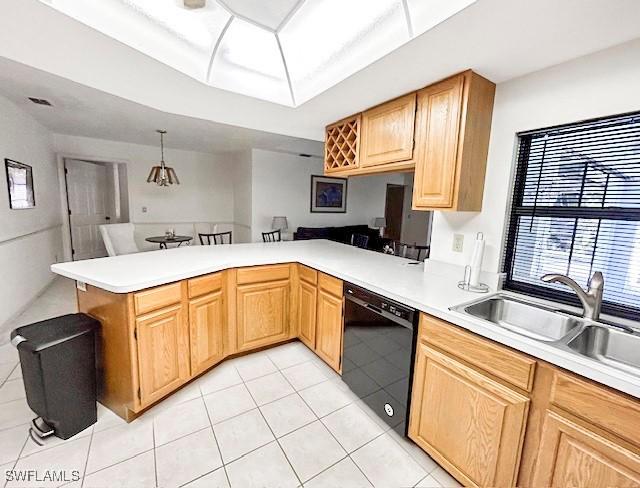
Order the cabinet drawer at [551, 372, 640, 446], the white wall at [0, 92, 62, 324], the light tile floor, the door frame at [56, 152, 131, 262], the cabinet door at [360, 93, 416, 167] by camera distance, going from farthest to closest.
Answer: the door frame at [56, 152, 131, 262] → the white wall at [0, 92, 62, 324] → the cabinet door at [360, 93, 416, 167] → the light tile floor → the cabinet drawer at [551, 372, 640, 446]

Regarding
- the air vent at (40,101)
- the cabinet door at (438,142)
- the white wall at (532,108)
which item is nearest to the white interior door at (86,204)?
the air vent at (40,101)

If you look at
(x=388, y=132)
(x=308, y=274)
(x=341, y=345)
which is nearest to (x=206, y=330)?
(x=308, y=274)

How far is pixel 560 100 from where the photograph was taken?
1.48m

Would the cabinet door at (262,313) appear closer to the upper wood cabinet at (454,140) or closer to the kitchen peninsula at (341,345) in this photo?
the kitchen peninsula at (341,345)

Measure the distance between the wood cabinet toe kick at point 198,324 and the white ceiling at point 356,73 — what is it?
4.59ft

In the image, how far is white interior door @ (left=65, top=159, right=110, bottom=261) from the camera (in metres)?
5.09

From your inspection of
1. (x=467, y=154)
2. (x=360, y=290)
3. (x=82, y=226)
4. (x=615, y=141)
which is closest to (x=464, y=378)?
(x=360, y=290)

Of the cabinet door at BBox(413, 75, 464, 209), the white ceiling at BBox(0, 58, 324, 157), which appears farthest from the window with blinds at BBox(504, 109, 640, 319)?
the white ceiling at BBox(0, 58, 324, 157)

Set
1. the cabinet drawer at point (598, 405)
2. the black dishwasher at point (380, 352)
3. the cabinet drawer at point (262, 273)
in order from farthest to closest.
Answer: the cabinet drawer at point (262, 273) → the black dishwasher at point (380, 352) → the cabinet drawer at point (598, 405)

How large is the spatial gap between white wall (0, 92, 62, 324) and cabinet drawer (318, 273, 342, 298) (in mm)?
3123

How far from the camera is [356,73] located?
1.70 m

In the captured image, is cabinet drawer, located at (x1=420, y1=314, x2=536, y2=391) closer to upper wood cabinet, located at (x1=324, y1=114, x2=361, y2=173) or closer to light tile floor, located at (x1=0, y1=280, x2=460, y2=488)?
light tile floor, located at (x1=0, y1=280, x2=460, y2=488)

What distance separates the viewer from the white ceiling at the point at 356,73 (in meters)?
1.13

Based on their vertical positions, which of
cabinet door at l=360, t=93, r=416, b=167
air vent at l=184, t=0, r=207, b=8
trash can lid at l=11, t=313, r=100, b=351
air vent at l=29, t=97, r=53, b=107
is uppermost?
air vent at l=184, t=0, r=207, b=8
